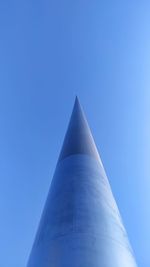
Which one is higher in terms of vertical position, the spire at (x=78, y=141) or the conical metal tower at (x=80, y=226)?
the spire at (x=78, y=141)

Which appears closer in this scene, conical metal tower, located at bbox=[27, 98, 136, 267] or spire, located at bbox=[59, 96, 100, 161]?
conical metal tower, located at bbox=[27, 98, 136, 267]

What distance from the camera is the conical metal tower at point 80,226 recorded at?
15.7 feet

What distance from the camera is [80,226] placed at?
532 cm

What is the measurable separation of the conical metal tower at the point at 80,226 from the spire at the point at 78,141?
785 mm

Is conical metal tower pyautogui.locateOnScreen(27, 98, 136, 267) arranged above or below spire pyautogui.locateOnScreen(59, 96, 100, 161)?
below

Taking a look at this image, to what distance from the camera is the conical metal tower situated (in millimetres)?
4777

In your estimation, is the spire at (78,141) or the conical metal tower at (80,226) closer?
the conical metal tower at (80,226)

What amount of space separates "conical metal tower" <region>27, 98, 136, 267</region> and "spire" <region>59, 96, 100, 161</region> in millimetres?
785

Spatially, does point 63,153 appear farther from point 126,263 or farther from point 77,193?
point 126,263

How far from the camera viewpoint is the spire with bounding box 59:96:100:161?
29.5 ft

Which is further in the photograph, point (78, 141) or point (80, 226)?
point (78, 141)

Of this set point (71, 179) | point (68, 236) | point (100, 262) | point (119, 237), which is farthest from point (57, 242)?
point (71, 179)

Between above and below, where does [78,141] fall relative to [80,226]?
above

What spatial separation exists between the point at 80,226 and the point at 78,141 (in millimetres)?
4441
